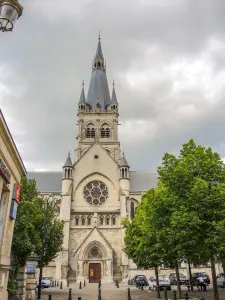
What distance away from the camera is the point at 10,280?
15.9 m

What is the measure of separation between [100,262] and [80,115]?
30.3 meters

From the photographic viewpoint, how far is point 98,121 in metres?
62.1

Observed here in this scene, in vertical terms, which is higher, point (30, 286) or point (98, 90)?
point (98, 90)

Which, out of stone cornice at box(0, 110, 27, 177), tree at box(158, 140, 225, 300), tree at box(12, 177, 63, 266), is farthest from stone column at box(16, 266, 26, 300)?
tree at box(158, 140, 225, 300)

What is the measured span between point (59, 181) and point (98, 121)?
48.3 ft

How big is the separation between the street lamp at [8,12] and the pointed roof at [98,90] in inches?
2302

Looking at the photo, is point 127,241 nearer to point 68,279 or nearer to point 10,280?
point 68,279

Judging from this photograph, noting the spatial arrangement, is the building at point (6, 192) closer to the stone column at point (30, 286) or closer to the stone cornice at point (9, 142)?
the stone cornice at point (9, 142)

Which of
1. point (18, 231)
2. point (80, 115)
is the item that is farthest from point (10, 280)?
point (80, 115)

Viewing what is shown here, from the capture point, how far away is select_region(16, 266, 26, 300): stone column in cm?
1911

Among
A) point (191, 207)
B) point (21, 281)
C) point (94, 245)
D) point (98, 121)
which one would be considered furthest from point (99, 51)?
point (21, 281)

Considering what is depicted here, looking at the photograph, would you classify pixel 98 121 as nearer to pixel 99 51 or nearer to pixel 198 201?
pixel 99 51

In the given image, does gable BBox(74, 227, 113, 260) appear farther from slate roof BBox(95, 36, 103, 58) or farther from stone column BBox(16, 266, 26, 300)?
slate roof BBox(95, 36, 103, 58)

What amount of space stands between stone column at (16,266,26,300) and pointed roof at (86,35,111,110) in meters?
47.2
